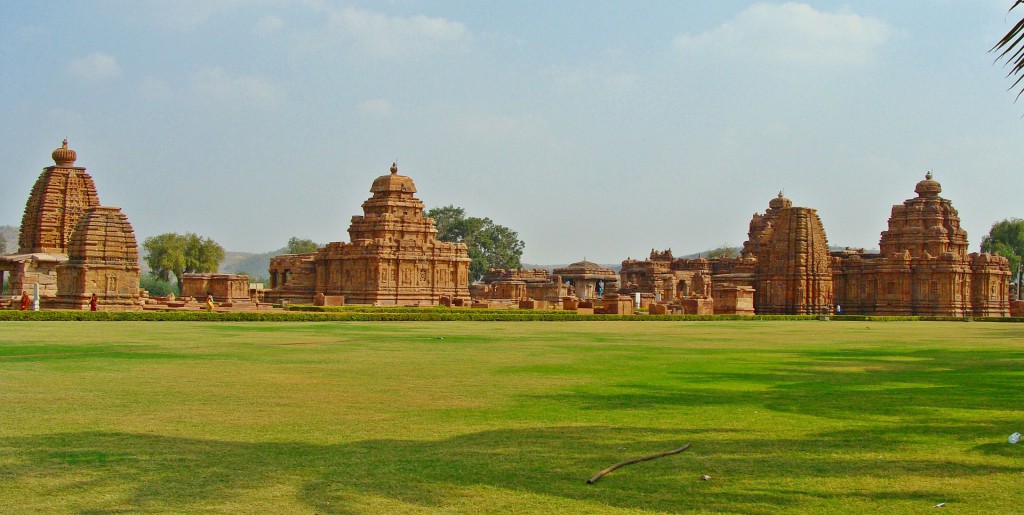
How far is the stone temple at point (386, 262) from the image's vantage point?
194 ft

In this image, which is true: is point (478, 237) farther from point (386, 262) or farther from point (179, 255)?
point (386, 262)

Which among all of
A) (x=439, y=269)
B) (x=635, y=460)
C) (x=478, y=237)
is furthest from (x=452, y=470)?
(x=478, y=237)

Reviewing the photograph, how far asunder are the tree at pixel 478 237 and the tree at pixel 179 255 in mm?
26355

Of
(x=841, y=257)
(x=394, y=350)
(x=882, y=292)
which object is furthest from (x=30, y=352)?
(x=841, y=257)

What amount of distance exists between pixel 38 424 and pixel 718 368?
10023 millimetres

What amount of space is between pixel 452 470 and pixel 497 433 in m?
1.58

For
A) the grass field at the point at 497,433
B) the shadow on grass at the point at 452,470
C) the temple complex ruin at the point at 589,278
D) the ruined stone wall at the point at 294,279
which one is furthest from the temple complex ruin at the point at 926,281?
the shadow on grass at the point at 452,470

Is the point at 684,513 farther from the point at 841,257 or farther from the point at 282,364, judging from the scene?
the point at 841,257

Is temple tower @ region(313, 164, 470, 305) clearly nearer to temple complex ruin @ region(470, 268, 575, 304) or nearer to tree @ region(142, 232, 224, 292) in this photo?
temple complex ruin @ region(470, 268, 575, 304)

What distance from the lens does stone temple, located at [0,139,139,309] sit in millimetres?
39281

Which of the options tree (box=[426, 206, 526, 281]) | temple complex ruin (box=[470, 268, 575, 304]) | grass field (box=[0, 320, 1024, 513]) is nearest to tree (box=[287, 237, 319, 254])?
tree (box=[426, 206, 526, 281])

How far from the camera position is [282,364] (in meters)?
15.8

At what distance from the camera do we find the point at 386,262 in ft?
194

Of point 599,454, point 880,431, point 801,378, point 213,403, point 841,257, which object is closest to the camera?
point 599,454
